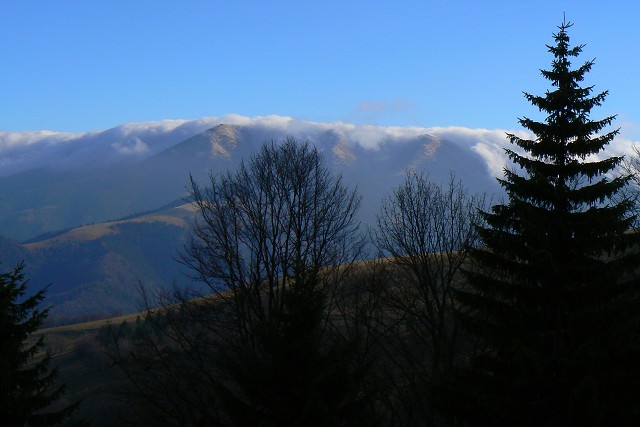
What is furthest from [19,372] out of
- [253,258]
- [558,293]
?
[558,293]

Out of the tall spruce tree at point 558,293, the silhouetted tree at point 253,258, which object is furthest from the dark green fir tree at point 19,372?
the tall spruce tree at point 558,293

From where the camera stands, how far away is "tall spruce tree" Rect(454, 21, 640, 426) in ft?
55.6

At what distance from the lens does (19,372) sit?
24.1 m

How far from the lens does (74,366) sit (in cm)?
9062

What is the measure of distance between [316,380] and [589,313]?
20.9ft

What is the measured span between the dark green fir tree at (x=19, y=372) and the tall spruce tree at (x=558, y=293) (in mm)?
13593

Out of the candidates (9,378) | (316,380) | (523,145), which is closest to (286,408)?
(316,380)

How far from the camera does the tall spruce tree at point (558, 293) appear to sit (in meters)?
17.0

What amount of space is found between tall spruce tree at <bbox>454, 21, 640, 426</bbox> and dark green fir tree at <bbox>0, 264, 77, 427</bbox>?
13593 mm

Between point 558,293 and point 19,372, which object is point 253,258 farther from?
point 558,293

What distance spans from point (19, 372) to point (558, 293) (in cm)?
1674

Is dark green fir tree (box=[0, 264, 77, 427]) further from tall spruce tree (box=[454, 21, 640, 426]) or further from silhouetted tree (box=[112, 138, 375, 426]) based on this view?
tall spruce tree (box=[454, 21, 640, 426])

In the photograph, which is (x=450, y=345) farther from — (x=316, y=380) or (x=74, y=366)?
(x=74, y=366)

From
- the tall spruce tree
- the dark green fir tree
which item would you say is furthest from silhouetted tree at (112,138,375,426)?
the tall spruce tree
